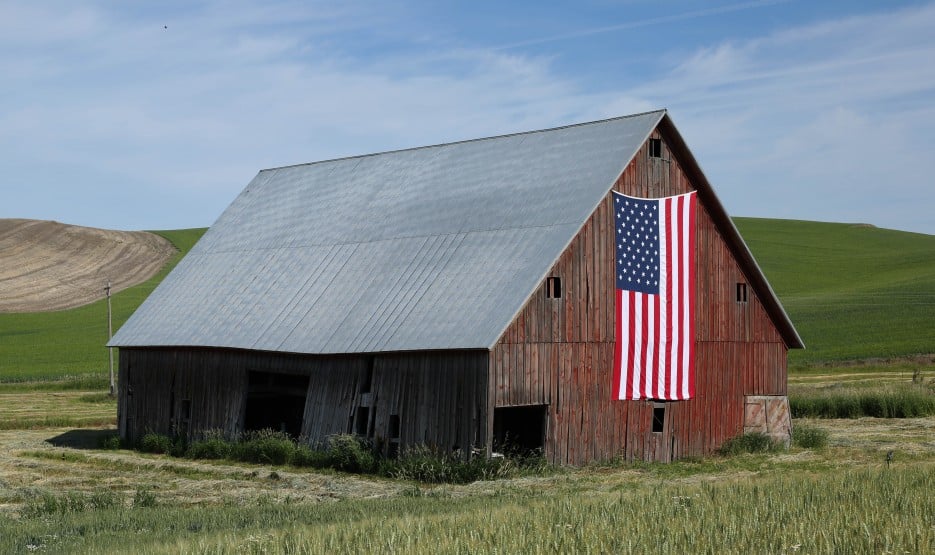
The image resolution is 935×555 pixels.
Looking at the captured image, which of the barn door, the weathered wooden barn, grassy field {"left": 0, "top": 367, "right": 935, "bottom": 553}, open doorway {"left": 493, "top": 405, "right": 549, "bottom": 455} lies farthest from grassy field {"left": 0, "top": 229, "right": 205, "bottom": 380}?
the barn door

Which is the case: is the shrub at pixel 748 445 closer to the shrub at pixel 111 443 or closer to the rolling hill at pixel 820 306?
the shrub at pixel 111 443

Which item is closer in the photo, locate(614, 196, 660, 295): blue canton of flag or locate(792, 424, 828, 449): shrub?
locate(614, 196, 660, 295): blue canton of flag

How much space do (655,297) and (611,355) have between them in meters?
1.92

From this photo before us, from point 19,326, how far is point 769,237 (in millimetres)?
63763

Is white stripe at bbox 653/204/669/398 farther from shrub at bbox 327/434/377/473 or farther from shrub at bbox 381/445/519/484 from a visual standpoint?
shrub at bbox 327/434/377/473

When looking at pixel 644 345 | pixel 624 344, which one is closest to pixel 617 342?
pixel 624 344

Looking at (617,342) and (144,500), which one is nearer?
(144,500)

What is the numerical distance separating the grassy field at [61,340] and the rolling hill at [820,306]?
5 cm

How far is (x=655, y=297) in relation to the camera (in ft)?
95.9

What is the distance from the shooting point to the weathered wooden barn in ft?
88.6

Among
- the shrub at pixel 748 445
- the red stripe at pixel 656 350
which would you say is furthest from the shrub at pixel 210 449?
the shrub at pixel 748 445

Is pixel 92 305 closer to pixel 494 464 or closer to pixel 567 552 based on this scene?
pixel 494 464

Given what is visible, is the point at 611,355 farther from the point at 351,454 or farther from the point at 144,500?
the point at 144,500

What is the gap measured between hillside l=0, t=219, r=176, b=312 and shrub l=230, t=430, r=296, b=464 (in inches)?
2005
